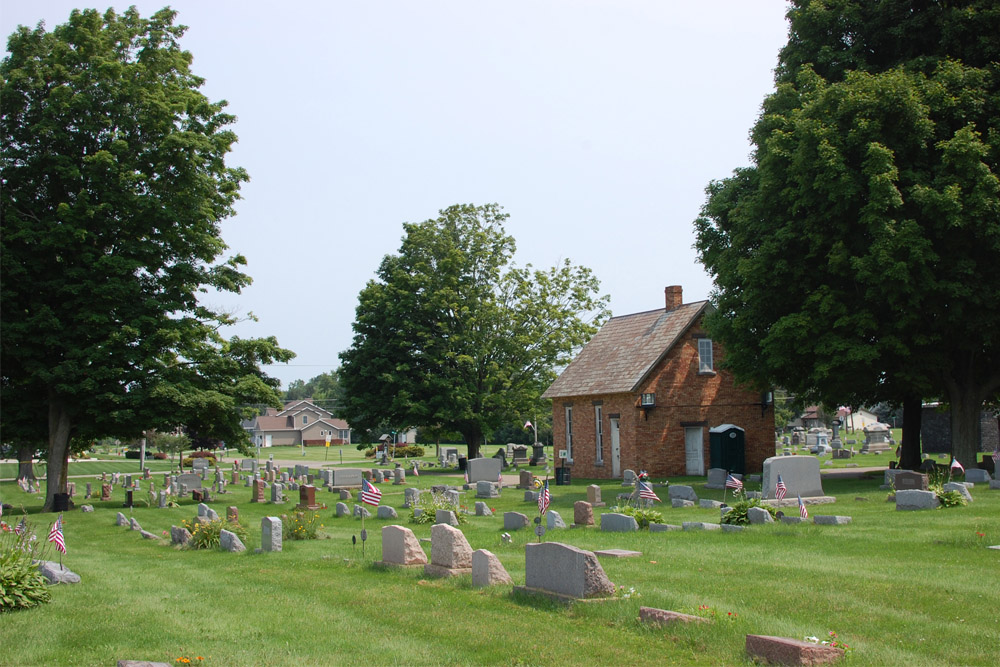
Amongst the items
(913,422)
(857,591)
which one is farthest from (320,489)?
(857,591)

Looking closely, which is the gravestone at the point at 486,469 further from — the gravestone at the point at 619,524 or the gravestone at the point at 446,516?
the gravestone at the point at 619,524

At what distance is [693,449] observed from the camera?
116ft

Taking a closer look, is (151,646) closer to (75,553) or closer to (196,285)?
(75,553)

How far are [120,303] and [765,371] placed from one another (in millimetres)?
20897

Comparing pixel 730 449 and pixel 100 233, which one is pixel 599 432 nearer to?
pixel 730 449

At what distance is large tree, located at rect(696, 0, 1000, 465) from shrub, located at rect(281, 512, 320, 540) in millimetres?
14020

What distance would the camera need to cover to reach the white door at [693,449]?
35312 mm

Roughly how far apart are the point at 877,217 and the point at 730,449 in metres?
13.8

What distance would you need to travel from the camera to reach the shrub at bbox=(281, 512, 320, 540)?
18500 mm

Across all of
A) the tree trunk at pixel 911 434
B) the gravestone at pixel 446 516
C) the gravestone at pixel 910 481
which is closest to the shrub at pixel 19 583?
the gravestone at pixel 446 516

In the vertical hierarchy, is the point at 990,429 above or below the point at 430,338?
below

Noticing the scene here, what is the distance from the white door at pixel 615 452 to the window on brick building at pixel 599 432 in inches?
27.7

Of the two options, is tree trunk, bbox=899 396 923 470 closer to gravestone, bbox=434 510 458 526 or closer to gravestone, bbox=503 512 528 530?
gravestone, bbox=503 512 528 530

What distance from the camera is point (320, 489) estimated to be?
1462 inches
